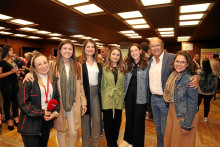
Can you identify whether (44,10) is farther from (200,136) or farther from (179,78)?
(200,136)

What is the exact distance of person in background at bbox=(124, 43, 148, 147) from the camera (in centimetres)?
228

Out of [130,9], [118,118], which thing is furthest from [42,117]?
[130,9]

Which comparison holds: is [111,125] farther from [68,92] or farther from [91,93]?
[68,92]

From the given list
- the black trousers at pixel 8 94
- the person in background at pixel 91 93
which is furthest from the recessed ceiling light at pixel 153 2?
the black trousers at pixel 8 94

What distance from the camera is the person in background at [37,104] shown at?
1.51m

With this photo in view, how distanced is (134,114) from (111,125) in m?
0.42

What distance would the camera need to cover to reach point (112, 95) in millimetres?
2301

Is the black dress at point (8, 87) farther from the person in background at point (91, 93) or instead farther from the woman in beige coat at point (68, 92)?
the person in background at point (91, 93)

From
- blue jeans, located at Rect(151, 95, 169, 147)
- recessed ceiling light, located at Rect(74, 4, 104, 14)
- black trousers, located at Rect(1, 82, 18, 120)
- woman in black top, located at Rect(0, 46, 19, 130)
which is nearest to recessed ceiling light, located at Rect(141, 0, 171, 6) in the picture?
recessed ceiling light, located at Rect(74, 4, 104, 14)

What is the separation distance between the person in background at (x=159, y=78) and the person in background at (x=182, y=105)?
210mm

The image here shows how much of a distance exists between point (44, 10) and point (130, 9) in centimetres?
250

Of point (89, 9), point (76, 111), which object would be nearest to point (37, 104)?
point (76, 111)

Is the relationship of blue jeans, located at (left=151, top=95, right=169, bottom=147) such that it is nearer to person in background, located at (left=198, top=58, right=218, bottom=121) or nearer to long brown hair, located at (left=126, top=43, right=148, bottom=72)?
long brown hair, located at (left=126, top=43, right=148, bottom=72)

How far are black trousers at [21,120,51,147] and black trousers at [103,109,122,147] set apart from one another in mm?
903
